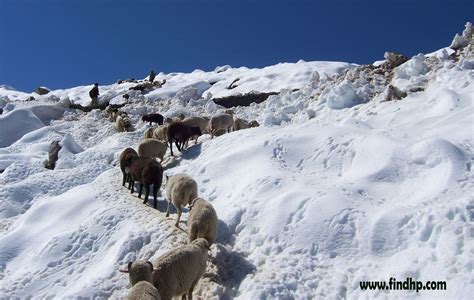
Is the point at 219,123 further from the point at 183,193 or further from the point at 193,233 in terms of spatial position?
the point at 193,233

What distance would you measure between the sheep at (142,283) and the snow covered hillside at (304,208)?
1.40 meters

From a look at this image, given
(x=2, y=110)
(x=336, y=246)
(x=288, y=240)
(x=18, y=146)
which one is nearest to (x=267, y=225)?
(x=288, y=240)

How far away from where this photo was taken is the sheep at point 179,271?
7.99m

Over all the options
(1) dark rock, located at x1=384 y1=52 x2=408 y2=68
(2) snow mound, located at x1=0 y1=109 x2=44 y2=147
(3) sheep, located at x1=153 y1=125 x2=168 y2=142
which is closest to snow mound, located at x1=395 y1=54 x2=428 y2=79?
(1) dark rock, located at x1=384 y1=52 x2=408 y2=68

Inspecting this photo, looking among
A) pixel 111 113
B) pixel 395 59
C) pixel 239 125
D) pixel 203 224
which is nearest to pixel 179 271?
pixel 203 224

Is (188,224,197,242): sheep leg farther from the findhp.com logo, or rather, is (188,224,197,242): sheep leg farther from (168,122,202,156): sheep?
(168,122,202,156): sheep

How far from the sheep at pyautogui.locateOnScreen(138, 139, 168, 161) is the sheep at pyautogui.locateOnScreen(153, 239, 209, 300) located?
8258 mm

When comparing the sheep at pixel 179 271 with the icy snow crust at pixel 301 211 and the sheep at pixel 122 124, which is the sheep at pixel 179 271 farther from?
the sheep at pixel 122 124

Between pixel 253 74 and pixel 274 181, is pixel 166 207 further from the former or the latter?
pixel 253 74

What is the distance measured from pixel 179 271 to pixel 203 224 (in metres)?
1.64

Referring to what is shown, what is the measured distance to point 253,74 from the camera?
1688 inches

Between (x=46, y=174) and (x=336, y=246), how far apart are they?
12828 millimetres

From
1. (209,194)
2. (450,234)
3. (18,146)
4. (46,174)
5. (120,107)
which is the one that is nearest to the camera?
(450,234)

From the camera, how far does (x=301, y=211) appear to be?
10.2 meters
